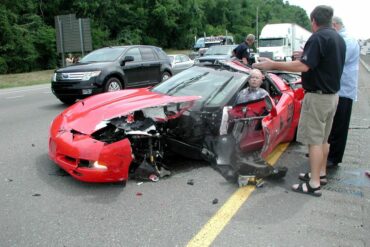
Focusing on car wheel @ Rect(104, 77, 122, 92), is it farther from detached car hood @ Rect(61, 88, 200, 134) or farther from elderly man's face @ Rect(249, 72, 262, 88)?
elderly man's face @ Rect(249, 72, 262, 88)

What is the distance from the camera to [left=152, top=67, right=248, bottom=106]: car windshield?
5257 mm

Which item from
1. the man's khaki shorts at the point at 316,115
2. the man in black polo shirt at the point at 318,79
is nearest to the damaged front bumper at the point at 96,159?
the man in black polo shirt at the point at 318,79

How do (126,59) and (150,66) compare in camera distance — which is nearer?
(126,59)

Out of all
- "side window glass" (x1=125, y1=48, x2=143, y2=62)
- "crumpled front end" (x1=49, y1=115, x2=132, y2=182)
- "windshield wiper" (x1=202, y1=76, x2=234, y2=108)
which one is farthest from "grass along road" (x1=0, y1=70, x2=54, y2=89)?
"crumpled front end" (x1=49, y1=115, x2=132, y2=182)

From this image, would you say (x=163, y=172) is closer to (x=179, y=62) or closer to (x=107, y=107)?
(x=107, y=107)

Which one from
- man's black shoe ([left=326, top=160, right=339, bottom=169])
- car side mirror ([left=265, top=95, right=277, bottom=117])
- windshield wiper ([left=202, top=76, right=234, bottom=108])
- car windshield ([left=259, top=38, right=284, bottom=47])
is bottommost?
man's black shoe ([left=326, top=160, right=339, bottom=169])

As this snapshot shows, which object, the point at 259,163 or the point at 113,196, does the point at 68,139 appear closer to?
the point at 113,196

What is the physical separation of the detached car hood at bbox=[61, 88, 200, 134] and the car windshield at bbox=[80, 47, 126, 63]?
5.76 m

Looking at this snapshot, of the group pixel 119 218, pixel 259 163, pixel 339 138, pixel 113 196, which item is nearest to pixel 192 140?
pixel 259 163

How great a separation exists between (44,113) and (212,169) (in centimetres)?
602

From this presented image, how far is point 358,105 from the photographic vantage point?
36.3ft

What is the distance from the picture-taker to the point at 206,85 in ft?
18.3

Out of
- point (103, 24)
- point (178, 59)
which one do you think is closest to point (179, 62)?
point (178, 59)

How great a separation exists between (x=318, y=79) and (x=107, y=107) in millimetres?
2523
